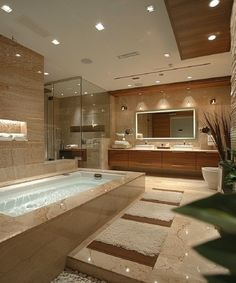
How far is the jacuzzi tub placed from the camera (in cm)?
243

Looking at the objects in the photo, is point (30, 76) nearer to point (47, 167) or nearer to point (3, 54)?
point (3, 54)

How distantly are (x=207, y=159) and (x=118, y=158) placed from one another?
234cm

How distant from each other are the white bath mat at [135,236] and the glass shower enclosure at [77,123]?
3.29 metres

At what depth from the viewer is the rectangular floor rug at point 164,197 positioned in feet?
9.76

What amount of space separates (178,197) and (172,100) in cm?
313

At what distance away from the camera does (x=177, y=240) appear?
180cm

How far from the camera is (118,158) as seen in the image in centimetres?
553

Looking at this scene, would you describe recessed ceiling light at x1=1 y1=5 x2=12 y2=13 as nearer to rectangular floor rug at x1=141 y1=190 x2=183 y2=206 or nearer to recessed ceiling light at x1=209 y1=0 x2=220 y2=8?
recessed ceiling light at x1=209 y1=0 x2=220 y2=8

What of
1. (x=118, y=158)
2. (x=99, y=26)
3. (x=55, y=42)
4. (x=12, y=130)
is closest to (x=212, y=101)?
(x=118, y=158)

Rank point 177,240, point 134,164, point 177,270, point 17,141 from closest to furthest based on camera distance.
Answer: point 177,270
point 177,240
point 17,141
point 134,164

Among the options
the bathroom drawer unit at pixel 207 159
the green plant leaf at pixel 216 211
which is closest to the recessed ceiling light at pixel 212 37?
the bathroom drawer unit at pixel 207 159

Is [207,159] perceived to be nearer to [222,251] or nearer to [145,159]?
[145,159]

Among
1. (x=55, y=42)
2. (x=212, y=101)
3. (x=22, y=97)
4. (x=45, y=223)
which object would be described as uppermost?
(x=55, y=42)

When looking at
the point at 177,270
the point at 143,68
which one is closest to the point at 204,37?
the point at 143,68
